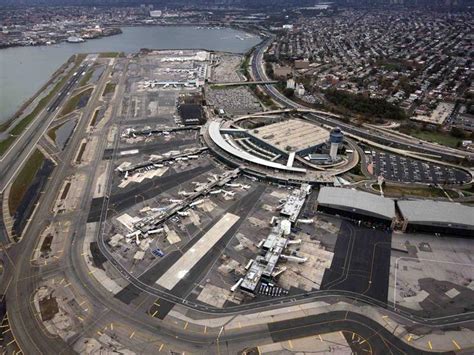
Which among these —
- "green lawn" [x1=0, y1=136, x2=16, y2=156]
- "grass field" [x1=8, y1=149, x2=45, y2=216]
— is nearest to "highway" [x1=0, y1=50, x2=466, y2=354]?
"grass field" [x1=8, y1=149, x2=45, y2=216]

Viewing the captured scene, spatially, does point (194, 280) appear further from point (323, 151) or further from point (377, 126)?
point (377, 126)

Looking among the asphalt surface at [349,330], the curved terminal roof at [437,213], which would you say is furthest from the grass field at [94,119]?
the curved terminal roof at [437,213]

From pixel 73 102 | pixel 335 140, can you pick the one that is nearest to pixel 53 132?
pixel 73 102

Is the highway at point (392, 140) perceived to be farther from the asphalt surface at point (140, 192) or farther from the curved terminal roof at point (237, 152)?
the asphalt surface at point (140, 192)

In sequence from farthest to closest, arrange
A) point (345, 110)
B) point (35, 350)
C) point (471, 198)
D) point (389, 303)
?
point (345, 110) < point (471, 198) < point (389, 303) < point (35, 350)

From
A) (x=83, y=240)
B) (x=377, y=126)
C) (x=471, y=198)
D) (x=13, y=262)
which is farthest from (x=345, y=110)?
(x=13, y=262)

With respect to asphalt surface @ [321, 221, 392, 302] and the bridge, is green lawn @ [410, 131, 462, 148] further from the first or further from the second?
the bridge
